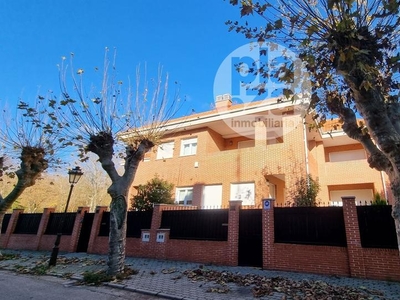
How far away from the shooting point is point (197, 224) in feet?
33.7

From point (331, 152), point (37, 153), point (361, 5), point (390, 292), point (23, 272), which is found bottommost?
point (23, 272)

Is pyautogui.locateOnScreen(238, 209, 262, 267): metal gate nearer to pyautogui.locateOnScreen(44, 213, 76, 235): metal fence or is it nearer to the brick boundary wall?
the brick boundary wall

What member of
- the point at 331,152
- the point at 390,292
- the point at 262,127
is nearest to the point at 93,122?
the point at 390,292

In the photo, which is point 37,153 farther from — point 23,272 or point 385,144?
point 385,144

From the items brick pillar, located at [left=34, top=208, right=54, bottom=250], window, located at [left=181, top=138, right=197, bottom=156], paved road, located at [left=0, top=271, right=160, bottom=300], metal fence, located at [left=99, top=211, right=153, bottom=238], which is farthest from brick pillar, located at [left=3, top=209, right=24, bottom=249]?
window, located at [left=181, top=138, right=197, bottom=156]

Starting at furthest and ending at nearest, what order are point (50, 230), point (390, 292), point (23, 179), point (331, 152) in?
1. point (331, 152)
2. point (50, 230)
3. point (23, 179)
4. point (390, 292)

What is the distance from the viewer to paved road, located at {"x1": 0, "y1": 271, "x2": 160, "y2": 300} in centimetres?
599

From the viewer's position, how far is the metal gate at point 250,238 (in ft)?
29.2

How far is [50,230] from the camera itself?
14516 millimetres

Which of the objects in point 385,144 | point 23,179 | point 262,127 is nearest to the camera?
point 385,144

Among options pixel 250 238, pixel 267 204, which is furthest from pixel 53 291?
pixel 267 204

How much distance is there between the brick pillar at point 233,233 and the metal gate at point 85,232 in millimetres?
7548

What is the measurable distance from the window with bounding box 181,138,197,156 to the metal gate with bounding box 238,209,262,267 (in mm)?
8312

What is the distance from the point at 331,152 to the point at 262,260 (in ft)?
39.7
